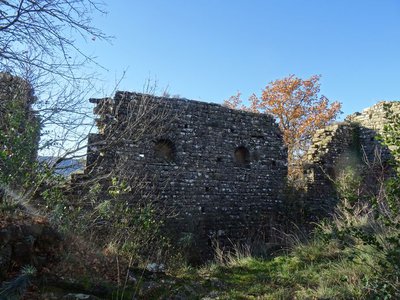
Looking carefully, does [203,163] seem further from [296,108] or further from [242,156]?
[296,108]

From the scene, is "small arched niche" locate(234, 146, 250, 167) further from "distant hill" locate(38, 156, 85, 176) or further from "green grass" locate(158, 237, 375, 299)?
"distant hill" locate(38, 156, 85, 176)

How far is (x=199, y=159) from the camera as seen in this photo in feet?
30.2

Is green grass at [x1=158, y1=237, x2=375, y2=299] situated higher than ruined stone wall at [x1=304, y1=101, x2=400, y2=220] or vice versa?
ruined stone wall at [x1=304, y1=101, x2=400, y2=220]

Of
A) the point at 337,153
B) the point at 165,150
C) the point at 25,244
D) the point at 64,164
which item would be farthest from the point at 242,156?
the point at 25,244

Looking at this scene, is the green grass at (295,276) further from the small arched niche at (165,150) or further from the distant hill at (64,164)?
the small arched niche at (165,150)

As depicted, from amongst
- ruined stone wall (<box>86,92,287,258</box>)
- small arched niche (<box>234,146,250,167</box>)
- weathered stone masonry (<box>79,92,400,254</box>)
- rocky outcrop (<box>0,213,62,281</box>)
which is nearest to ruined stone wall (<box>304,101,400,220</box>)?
weathered stone masonry (<box>79,92,400,254</box>)

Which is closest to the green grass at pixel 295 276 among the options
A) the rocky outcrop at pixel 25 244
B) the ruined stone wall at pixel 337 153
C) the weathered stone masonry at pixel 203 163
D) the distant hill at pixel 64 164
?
the rocky outcrop at pixel 25 244

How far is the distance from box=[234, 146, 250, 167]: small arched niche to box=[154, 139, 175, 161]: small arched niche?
1.90 meters

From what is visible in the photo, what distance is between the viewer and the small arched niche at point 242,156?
10016 mm

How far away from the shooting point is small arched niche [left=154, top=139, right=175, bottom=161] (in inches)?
350

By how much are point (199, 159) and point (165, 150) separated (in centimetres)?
87

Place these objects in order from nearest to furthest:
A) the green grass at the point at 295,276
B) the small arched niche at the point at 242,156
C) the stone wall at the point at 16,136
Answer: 1. the green grass at the point at 295,276
2. the stone wall at the point at 16,136
3. the small arched niche at the point at 242,156

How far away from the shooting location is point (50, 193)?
5.94 metres

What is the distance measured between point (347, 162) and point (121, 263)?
895cm
